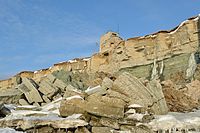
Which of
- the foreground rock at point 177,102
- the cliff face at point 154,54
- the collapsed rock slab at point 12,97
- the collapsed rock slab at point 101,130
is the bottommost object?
the collapsed rock slab at point 101,130

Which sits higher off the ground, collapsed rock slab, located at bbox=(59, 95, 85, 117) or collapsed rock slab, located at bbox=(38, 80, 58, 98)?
collapsed rock slab, located at bbox=(38, 80, 58, 98)

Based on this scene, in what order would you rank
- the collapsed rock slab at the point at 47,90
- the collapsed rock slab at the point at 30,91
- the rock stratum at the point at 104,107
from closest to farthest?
the rock stratum at the point at 104,107 < the collapsed rock slab at the point at 30,91 < the collapsed rock slab at the point at 47,90

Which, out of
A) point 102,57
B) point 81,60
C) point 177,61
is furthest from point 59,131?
point 81,60

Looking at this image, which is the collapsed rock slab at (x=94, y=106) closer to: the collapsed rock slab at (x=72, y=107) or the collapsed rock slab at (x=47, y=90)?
the collapsed rock slab at (x=72, y=107)

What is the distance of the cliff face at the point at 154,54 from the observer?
31.7m

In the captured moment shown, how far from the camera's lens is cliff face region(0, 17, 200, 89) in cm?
3173

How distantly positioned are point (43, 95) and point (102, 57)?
28341 mm

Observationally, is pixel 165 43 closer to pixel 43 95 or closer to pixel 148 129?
pixel 43 95

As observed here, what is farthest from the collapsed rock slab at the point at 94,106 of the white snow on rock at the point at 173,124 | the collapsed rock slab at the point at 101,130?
the white snow on rock at the point at 173,124

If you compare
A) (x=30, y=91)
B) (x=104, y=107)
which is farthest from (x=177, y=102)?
(x=30, y=91)

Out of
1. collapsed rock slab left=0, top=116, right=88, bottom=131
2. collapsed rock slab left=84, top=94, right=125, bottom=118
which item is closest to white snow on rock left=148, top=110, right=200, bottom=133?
collapsed rock slab left=84, top=94, right=125, bottom=118

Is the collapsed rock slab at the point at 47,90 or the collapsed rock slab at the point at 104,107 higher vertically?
the collapsed rock slab at the point at 47,90

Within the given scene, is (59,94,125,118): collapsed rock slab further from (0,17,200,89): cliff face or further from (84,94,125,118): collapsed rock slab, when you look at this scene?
(0,17,200,89): cliff face

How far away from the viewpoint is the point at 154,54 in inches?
1453
